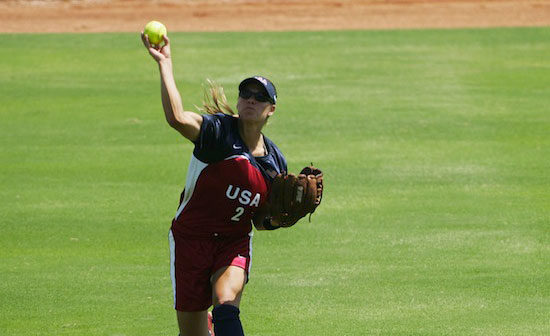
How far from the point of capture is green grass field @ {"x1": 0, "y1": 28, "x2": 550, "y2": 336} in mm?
8117

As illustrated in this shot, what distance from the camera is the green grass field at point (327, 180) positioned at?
8117mm

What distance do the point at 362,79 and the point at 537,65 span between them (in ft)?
10.1

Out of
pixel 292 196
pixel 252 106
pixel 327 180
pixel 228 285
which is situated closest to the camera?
pixel 228 285

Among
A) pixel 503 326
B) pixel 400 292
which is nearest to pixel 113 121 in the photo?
pixel 400 292

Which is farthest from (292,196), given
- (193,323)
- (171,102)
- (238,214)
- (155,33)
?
(155,33)

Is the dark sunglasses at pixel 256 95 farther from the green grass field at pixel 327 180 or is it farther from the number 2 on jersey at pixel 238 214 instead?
the green grass field at pixel 327 180

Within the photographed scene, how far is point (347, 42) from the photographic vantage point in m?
19.6

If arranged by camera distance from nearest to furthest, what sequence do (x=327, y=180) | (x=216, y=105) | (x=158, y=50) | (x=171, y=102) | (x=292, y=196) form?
(x=171, y=102) → (x=158, y=50) → (x=292, y=196) → (x=216, y=105) → (x=327, y=180)

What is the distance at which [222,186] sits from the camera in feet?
20.5

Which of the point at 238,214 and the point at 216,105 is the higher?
the point at 216,105

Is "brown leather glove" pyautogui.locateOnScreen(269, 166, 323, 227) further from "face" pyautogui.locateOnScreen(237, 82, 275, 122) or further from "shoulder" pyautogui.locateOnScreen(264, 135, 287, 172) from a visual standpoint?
"face" pyautogui.locateOnScreen(237, 82, 275, 122)

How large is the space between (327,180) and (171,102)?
21.7ft

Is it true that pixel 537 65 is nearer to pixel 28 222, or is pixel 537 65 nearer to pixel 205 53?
pixel 205 53

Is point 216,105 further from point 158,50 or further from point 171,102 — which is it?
point 171,102
